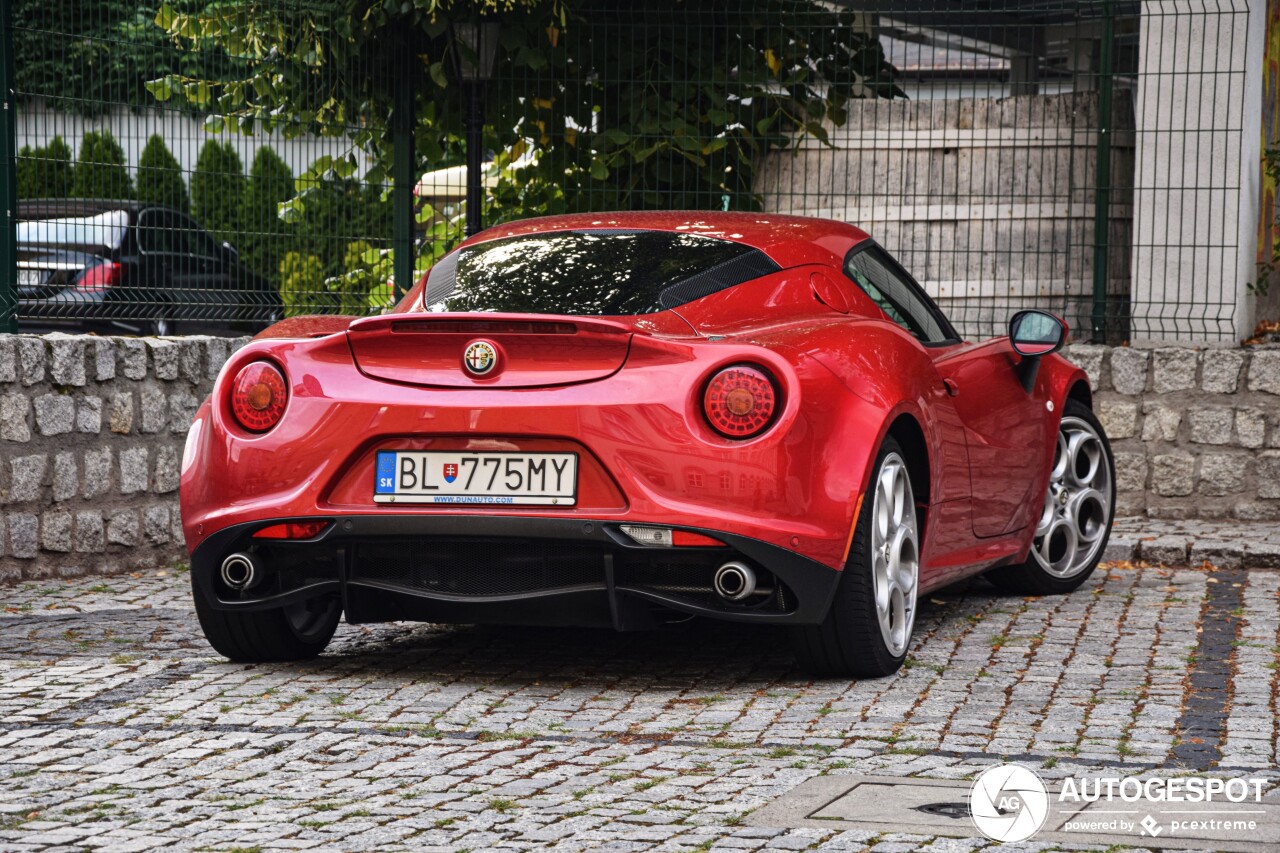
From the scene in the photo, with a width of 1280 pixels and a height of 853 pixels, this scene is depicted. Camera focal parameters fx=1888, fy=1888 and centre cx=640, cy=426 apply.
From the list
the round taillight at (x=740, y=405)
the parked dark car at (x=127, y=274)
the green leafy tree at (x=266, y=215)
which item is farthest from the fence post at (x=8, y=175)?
the round taillight at (x=740, y=405)

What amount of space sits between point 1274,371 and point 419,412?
21.1 ft

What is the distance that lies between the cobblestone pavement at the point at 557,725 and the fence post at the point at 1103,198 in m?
4.02

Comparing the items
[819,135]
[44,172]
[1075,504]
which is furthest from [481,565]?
[819,135]

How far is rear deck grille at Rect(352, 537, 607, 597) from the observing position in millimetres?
5246

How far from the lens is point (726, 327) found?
5.67 metres

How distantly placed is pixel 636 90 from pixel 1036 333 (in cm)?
481

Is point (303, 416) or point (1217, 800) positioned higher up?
point (303, 416)

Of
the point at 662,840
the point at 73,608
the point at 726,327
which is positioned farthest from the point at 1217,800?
the point at 73,608

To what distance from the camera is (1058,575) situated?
25.2 feet

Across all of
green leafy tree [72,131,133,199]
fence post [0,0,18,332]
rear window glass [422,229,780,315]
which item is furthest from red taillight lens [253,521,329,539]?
green leafy tree [72,131,133,199]

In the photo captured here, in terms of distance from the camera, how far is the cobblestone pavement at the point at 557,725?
3934 millimetres

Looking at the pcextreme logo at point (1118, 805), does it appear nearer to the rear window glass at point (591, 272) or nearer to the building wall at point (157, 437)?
the rear window glass at point (591, 272)

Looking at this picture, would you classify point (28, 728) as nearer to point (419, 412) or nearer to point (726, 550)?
point (419, 412)

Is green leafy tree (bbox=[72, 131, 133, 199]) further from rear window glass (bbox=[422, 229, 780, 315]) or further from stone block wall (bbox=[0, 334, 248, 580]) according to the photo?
rear window glass (bbox=[422, 229, 780, 315])
